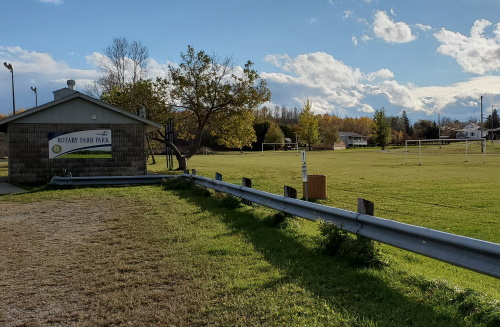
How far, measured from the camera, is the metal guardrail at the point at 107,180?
15352 millimetres

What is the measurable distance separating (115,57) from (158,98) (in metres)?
23.1

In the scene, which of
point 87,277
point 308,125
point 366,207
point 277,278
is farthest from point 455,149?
point 87,277

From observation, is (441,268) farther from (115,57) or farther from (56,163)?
(115,57)

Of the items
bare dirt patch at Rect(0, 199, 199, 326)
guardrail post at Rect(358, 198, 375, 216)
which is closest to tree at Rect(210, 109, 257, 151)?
bare dirt patch at Rect(0, 199, 199, 326)

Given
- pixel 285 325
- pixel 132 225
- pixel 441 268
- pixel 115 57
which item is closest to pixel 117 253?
pixel 132 225

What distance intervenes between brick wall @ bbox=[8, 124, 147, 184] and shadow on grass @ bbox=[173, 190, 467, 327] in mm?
13329

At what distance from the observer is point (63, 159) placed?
18.0m

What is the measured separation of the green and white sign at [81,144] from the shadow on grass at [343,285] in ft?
44.6

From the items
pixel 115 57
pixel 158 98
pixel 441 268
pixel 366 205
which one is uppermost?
pixel 115 57

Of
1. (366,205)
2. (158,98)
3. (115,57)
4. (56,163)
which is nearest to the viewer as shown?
(366,205)

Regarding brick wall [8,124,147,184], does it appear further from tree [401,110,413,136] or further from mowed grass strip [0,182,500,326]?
tree [401,110,413,136]

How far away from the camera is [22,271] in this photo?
199 inches

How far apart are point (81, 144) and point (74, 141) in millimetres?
315

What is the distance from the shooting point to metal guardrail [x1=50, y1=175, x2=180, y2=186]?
15352mm
